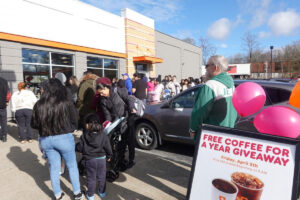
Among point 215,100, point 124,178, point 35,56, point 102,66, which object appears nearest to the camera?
point 215,100

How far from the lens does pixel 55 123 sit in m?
2.64

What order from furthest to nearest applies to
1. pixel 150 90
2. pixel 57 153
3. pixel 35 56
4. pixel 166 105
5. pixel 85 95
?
pixel 150 90 → pixel 35 56 → pixel 166 105 → pixel 85 95 → pixel 57 153

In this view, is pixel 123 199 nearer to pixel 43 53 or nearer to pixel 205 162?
pixel 205 162

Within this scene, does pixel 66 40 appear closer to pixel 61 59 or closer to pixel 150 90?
pixel 61 59

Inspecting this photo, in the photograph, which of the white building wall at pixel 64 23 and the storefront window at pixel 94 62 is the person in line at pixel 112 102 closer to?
the white building wall at pixel 64 23

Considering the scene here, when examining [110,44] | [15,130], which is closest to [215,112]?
[15,130]

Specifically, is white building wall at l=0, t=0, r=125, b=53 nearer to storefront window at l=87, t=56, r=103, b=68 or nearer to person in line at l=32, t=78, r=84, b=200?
storefront window at l=87, t=56, r=103, b=68

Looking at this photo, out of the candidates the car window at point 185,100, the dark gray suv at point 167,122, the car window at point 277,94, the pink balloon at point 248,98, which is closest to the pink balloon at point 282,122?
the pink balloon at point 248,98

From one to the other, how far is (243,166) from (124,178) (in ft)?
7.65

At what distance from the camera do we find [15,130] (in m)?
7.07

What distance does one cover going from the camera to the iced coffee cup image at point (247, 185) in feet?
5.40

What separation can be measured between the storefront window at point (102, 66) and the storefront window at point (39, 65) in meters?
1.67

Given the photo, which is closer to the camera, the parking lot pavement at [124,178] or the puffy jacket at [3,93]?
the parking lot pavement at [124,178]

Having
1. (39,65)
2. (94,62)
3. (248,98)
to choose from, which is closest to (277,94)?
(248,98)
